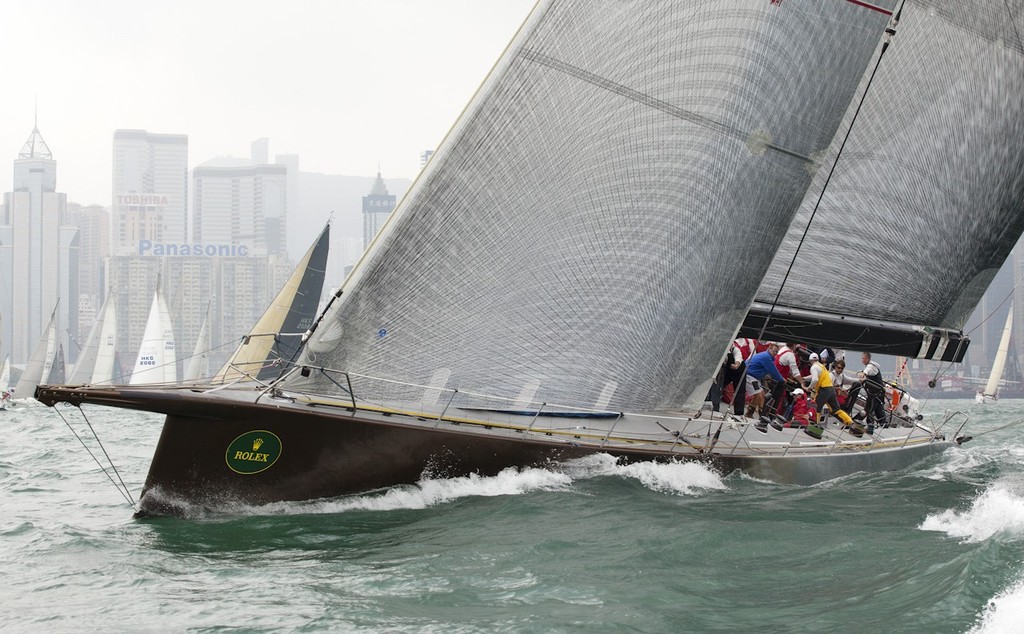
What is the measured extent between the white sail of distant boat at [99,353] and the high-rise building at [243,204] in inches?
5585

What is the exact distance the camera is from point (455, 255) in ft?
27.2

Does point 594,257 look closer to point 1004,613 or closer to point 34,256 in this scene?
point 1004,613

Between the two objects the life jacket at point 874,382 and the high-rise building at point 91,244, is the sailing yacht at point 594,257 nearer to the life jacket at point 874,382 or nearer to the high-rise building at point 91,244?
the life jacket at point 874,382

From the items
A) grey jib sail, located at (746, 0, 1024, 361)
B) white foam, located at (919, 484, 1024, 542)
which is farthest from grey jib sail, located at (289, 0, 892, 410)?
white foam, located at (919, 484, 1024, 542)

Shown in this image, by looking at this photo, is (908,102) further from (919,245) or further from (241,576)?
(241,576)

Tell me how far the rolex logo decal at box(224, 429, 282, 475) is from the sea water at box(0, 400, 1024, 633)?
31cm

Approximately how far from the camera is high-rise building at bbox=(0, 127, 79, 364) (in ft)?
472

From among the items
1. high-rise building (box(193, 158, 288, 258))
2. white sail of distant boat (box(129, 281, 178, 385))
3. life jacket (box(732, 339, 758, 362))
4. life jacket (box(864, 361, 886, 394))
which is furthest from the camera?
high-rise building (box(193, 158, 288, 258))

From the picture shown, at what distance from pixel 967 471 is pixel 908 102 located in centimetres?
412

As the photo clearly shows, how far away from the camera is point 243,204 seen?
184750 mm

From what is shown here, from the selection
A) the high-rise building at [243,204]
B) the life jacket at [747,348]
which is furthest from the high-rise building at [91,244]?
the life jacket at [747,348]

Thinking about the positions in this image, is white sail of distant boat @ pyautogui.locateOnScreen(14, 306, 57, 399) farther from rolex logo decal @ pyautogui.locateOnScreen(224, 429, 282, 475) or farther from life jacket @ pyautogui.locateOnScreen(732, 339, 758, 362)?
rolex logo decal @ pyautogui.locateOnScreen(224, 429, 282, 475)

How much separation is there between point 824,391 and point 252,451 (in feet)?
21.9

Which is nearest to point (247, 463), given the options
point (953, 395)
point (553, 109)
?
point (553, 109)
